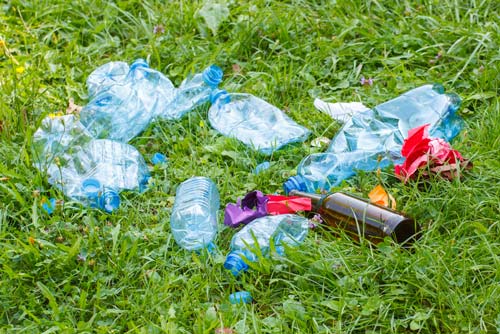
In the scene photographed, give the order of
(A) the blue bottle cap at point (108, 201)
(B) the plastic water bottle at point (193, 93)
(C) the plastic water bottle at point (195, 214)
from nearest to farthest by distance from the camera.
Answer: (C) the plastic water bottle at point (195, 214), (A) the blue bottle cap at point (108, 201), (B) the plastic water bottle at point (193, 93)

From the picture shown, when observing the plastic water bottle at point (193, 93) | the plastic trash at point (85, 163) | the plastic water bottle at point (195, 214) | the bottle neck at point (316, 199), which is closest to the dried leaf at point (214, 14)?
the plastic water bottle at point (193, 93)

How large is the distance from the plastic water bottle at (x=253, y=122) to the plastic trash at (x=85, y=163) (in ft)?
1.59

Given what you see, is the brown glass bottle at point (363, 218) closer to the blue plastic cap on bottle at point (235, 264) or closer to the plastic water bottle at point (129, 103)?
the blue plastic cap on bottle at point (235, 264)

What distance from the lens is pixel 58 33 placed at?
4984 millimetres

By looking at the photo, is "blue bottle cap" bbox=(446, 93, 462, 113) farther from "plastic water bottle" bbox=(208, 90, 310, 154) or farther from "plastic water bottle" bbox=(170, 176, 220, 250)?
"plastic water bottle" bbox=(170, 176, 220, 250)

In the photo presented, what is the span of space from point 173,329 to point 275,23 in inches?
93.6

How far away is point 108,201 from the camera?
362 cm

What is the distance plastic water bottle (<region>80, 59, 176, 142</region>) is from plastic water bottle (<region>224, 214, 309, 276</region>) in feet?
3.53

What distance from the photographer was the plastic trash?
3689 mm

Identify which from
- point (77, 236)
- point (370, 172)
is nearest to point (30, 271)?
point (77, 236)

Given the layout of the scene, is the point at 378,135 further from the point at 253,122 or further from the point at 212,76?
the point at 212,76

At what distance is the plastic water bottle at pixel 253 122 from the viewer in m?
4.03

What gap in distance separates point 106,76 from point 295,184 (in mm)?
1475

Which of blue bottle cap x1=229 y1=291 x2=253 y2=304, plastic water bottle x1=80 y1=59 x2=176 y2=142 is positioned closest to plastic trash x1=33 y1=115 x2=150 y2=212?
plastic water bottle x1=80 y1=59 x2=176 y2=142
